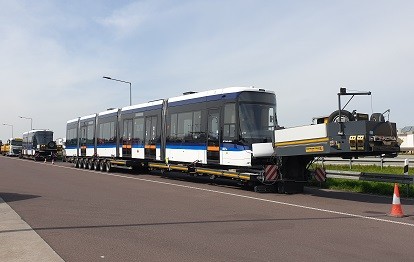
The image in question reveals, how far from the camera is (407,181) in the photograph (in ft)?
43.8

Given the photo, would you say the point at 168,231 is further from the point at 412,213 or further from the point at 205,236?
the point at 412,213

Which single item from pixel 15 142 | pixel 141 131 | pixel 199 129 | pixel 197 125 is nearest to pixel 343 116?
pixel 199 129

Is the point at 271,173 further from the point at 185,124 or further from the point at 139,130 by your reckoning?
the point at 139,130

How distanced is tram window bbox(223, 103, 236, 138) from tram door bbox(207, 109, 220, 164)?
46 centimetres

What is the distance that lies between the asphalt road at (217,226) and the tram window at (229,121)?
2503 mm

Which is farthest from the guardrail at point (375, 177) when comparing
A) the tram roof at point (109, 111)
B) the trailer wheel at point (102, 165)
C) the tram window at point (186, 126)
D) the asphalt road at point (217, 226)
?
the trailer wheel at point (102, 165)

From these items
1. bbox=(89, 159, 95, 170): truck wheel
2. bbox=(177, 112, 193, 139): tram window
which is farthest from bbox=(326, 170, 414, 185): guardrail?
bbox=(89, 159, 95, 170): truck wheel

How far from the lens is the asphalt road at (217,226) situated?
6.38 meters

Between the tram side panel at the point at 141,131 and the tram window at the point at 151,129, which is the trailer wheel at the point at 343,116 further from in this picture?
the tram window at the point at 151,129

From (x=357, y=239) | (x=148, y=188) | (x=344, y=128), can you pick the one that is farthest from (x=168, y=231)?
(x=148, y=188)

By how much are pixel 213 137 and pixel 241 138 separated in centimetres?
170

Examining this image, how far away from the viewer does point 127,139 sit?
2428cm

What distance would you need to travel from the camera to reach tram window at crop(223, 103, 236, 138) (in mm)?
15430

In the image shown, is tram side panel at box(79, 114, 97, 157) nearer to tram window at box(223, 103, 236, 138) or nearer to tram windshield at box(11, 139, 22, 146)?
tram window at box(223, 103, 236, 138)
